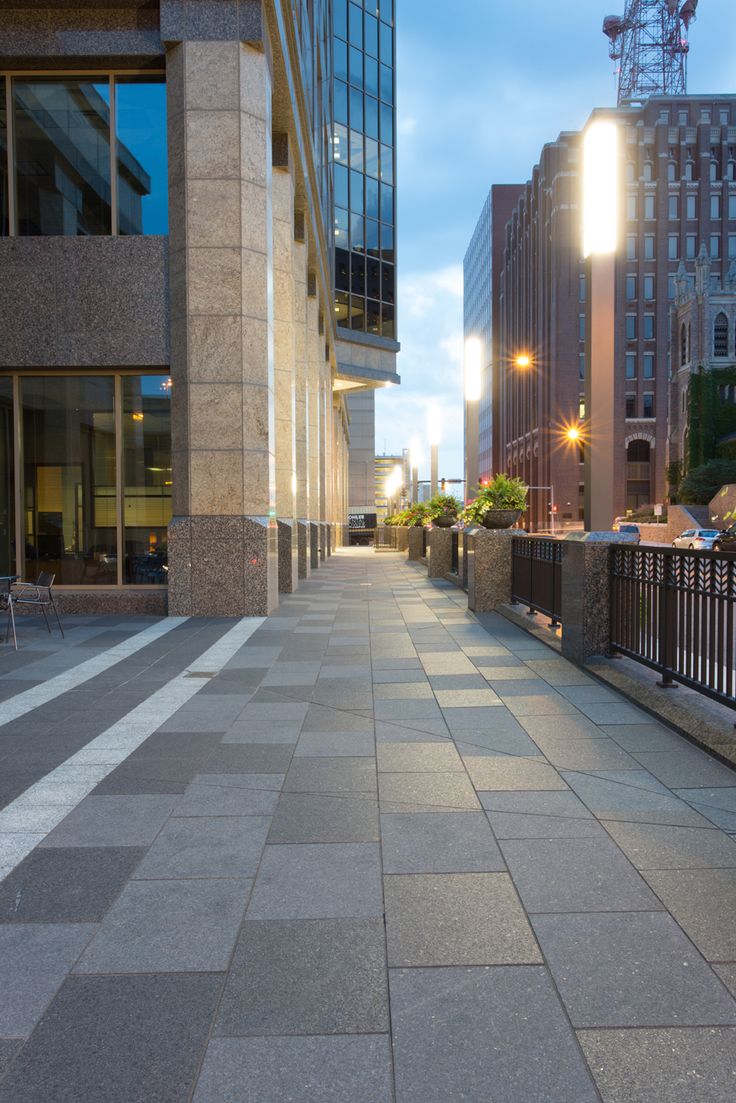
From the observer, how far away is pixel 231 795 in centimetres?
479

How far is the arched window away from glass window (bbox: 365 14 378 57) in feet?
156

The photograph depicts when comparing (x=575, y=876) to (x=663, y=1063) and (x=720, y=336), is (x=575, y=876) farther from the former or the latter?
(x=720, y=336)

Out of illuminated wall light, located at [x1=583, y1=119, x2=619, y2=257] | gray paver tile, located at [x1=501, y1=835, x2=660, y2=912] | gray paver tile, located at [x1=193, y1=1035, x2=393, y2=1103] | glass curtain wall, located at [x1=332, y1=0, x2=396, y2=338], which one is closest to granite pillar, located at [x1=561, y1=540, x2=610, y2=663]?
illuminated wall light, located at [x1=583, y1=119, x2=619, y2=257]

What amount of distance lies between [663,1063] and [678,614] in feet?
15.4

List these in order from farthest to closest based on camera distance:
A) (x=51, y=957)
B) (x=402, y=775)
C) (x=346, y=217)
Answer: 1. (x=346, y=217)
2. (x=402, y=775)
3. (x=51, y=957)

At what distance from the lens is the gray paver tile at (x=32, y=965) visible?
2658 mm

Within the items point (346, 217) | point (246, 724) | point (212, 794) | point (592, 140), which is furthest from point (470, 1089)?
point (346, 217)

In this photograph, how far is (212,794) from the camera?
15.8ft

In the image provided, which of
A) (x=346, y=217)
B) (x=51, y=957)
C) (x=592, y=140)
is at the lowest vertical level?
(x=51, y=957)

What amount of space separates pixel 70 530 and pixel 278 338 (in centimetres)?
743

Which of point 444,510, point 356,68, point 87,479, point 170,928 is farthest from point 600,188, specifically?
point 356,68

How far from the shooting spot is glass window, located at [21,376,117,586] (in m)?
14.1

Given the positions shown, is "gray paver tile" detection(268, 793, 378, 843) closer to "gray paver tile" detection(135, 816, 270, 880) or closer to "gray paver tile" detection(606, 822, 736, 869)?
"gray paver tile" detection(135, 816, 270, 880)

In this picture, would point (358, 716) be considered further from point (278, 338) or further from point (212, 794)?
point (278, 338)
